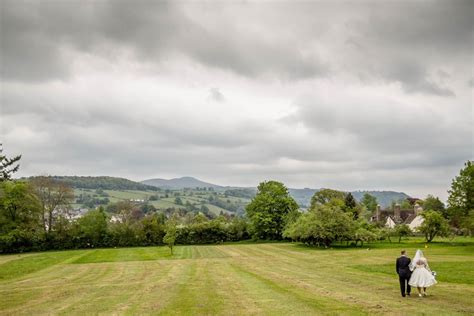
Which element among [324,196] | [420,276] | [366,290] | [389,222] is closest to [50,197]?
[324,196]

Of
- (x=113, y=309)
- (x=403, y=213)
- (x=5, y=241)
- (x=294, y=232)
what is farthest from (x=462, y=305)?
(x=403, y=213)

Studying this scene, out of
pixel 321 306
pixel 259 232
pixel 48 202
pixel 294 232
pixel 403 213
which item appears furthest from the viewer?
pixel 403 213

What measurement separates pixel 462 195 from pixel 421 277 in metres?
45.0

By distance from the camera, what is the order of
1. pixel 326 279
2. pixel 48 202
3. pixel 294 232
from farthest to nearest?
pixel 48 202 → pixel 294 232 → pixel 326 279

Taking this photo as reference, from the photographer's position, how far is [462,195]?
2254 inches

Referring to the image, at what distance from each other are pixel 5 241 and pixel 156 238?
2624 centimetres

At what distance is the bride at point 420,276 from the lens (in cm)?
1850

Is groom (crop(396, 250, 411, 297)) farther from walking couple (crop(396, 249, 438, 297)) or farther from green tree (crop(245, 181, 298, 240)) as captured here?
green tree (crop(245, 181, 298, 240))

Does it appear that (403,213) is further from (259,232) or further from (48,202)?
(48,202)

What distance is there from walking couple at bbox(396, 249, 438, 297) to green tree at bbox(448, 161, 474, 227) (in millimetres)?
43305

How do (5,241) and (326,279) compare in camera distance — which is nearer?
(326,279)

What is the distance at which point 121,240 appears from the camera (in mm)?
79438

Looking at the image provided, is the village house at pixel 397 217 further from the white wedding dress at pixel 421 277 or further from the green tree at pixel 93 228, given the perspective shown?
the white wedding dress at pixel 421 277

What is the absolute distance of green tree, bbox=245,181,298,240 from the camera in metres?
84.4
